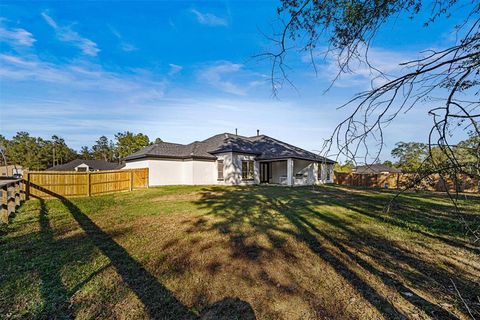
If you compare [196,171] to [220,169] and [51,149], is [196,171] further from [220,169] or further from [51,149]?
[51,149]

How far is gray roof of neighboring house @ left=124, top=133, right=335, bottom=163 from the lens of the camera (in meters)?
18.4

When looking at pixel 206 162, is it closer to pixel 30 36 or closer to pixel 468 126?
pixel 30 36

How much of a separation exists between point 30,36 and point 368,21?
37.0 ft

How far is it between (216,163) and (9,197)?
13194 mm

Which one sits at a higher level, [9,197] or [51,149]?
[51,149]

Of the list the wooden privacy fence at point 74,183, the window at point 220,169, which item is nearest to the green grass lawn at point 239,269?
the wooden privacy fence at point 74,183

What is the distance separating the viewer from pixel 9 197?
295 inches

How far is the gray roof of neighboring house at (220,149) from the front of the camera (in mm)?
18391

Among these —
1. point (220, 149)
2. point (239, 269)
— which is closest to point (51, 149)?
point (220, 149)

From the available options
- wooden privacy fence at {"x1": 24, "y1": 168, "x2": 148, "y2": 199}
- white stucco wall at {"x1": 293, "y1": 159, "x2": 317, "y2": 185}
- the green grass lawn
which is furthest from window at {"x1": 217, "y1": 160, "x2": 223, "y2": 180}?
the green grass lawn

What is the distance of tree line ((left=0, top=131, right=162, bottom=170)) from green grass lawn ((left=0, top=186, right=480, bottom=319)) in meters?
39.4

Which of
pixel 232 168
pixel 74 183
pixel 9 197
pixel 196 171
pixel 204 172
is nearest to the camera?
pixel 9 197

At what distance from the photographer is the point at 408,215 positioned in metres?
7.68

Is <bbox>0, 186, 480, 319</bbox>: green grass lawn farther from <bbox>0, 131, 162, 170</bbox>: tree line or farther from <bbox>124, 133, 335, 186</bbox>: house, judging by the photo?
<bbox>0, 131, 162, 170</bbox>: tree line
